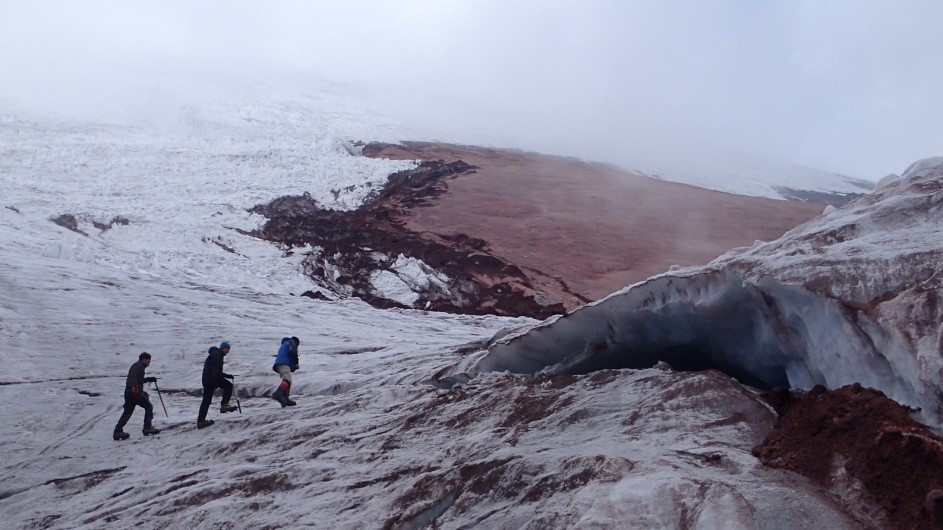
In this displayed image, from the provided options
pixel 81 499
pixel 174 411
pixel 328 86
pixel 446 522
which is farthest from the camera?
pixel 328 86

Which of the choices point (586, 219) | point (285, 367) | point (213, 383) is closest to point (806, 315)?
point (285, 367)

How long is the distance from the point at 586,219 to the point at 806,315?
69.6 ft

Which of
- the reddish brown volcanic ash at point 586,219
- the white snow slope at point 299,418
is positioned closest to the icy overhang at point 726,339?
the white snow slope at point 299,418

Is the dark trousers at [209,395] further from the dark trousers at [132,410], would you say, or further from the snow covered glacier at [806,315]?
the snow covered glacier at [806,315]

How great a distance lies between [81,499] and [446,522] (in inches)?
149

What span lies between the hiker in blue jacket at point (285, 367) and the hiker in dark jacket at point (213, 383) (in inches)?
19.9

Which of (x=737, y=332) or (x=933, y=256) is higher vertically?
(x=933, y=256)

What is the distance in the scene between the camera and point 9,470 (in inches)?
299

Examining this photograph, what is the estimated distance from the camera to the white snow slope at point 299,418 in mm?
4582

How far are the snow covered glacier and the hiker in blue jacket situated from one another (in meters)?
2.41

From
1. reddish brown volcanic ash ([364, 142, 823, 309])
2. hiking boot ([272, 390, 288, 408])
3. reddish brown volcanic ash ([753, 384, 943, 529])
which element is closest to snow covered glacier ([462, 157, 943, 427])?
reddish brown volcanic ash ([753, 384, 943, 529])

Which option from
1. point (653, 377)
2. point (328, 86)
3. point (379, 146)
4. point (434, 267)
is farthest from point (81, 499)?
point (328, 86)

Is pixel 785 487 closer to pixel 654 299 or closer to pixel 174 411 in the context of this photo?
pixel 654 299

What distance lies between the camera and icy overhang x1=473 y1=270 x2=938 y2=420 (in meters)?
4.71
